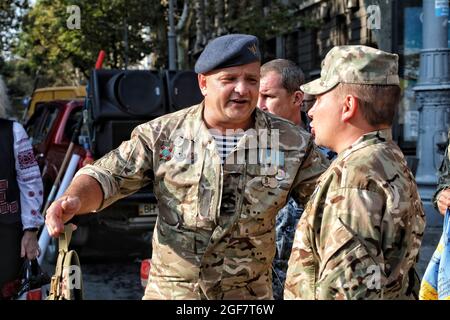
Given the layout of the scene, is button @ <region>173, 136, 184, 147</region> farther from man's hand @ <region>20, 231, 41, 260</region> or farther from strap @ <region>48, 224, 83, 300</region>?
man's hand @ <region>20, 231, 41, 260</region>

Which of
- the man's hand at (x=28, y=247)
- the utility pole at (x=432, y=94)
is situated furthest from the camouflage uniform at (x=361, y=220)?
the utility pole at (x=432, y=94)

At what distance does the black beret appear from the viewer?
10.1 feet

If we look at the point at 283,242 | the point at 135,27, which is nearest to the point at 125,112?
the point at 283,242

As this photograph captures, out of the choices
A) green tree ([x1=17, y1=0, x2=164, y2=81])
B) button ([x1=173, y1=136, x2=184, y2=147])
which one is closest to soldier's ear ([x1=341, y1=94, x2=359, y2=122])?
button ([x1=173, y1=136, x2=184, y2=147])

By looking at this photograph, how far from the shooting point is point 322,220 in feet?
7.05

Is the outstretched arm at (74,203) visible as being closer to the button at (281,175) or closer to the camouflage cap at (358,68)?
the button at (281,175)

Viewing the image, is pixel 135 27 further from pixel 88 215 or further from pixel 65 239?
pixel 65 239

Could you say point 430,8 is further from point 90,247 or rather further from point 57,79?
point 57,79

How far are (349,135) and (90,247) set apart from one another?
7.32m

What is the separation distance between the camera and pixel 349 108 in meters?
2.28

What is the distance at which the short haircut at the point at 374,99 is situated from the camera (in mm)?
2262

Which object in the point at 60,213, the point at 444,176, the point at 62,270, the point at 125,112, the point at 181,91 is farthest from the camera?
the point at 181,91

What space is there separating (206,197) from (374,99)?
1.02m
